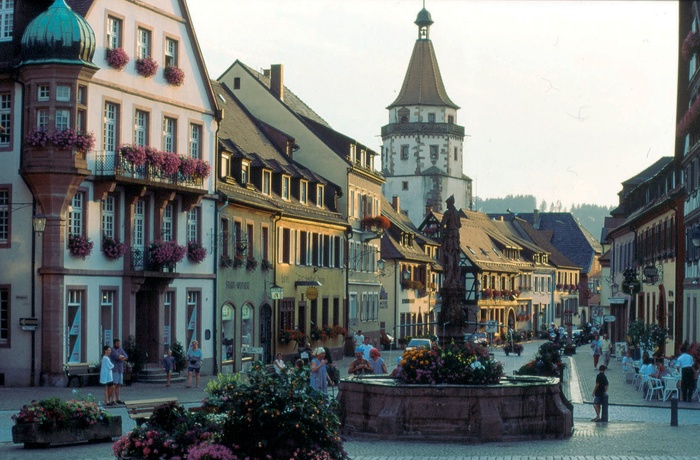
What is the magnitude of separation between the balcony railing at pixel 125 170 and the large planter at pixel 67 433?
16845 millimetres

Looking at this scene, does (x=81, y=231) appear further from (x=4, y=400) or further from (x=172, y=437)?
(x=172, y=437)

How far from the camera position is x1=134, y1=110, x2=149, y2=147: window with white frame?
42.1 metres

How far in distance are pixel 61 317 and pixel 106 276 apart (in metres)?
2.83

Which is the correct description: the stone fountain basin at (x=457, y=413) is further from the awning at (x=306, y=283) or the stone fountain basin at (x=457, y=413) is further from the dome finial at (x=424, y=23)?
the dome finial at (x=424, y=23)

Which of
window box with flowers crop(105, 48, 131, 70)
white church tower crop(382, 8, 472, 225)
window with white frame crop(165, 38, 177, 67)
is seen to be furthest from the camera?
white church tower crop(382, 8, 472, 225)

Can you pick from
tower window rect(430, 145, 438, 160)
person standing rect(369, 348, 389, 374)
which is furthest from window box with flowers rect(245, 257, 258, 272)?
tower window rect(430, 145, 438, 160)

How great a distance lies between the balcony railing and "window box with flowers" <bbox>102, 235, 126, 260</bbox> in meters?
1.95

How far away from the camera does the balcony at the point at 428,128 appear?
133 m

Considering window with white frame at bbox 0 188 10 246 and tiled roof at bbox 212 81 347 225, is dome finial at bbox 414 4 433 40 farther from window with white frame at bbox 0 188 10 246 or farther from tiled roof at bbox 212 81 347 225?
window with white frame at bbox 0 188 10 246

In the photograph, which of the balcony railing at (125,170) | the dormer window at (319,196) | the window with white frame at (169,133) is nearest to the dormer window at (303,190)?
the dormer window at (319,196)

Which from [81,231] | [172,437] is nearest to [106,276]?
[81,231]

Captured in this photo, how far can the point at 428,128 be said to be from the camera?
13338cm

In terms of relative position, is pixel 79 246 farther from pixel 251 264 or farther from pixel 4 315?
pixel 251 264

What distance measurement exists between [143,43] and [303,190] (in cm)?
1727
